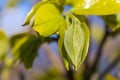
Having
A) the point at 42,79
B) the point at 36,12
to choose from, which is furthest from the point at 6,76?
the point at 36,12

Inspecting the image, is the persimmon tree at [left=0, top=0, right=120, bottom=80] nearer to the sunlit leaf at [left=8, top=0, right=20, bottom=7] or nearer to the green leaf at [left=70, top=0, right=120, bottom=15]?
the green leaf at [left=70, top=0, right=120, bottom=15]

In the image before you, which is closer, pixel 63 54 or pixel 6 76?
pixel 63 54

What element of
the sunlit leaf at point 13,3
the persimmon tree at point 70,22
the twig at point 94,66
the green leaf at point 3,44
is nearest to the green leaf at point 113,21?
the persimmon tree at point 70,22

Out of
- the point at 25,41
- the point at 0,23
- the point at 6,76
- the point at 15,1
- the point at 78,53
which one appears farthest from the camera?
the point at 15,1

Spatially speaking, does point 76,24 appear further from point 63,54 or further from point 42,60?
point 42,60

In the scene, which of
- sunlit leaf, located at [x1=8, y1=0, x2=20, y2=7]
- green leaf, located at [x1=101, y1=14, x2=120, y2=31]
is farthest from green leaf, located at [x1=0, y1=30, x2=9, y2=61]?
sunlit leaf, located at [x1=8, y1=0, x2=20, y2=7]

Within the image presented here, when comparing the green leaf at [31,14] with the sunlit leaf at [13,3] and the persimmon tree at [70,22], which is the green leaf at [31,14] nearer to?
the persimmon tree at [70,22]
